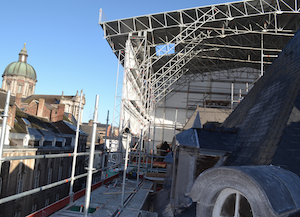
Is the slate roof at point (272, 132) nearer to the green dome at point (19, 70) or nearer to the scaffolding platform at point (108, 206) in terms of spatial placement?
the scaffolding platform at point (108, 206)

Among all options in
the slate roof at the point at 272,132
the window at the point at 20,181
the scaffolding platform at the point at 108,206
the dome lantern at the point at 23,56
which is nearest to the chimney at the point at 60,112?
the window at the point at 20,181

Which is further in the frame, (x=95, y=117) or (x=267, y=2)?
(x=267, y=2)

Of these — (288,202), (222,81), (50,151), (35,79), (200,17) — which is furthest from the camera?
(35,79)

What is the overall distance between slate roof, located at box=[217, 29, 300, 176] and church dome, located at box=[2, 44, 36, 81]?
94.0 m

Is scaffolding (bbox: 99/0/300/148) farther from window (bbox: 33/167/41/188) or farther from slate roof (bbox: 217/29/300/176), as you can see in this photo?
slate roof (bbox: 217/29/300/176)

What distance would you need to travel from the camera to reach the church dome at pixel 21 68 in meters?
86.1

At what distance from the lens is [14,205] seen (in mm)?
16578

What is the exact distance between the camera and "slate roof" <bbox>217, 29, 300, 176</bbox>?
13.9 ft

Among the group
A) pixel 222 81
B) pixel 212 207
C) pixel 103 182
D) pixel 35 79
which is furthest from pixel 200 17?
pixel 35 79

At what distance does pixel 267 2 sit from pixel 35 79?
8628 centimetres

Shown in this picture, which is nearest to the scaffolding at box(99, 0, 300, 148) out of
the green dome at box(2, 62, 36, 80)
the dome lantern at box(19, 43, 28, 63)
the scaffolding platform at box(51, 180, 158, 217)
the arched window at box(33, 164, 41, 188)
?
the arched window at box(33, 164, 41, 188)

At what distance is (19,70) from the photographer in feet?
283

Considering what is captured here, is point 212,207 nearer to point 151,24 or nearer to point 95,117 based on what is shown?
point 95,117

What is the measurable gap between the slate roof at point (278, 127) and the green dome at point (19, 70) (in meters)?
94.0
